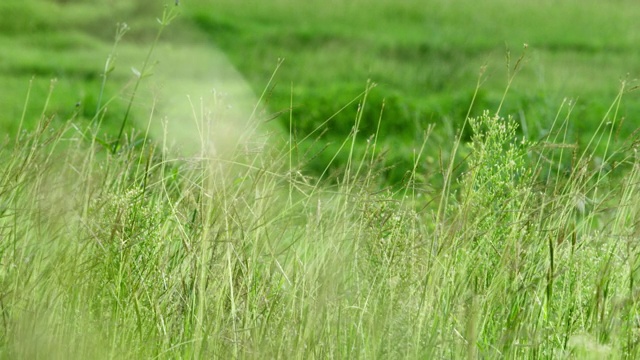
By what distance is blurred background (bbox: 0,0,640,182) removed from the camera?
10.0 metres

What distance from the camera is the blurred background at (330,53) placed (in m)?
10.0

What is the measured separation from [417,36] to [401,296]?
12.6 m

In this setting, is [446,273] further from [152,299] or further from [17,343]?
[17,343]

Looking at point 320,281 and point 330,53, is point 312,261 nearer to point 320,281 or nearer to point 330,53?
point 320,281

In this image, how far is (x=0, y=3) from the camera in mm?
14773

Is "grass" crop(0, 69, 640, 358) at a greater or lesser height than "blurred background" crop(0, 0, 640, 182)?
greater

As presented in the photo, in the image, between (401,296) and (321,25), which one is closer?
(401,296)

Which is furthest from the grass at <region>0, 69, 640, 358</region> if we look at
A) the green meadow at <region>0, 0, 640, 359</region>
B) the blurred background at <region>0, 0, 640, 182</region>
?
the blurred background at <region>0, 0, 640, 182</region>

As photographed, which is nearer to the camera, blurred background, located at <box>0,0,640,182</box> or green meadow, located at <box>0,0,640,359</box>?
green meadow, located at <box>0,0,640,359</box>

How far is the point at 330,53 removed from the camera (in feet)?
45.1

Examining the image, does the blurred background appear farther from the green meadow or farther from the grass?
the grass

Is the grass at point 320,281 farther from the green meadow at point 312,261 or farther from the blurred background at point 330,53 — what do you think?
the blurred background at point 330,53

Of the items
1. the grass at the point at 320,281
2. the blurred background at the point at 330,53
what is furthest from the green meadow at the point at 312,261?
the blurred background at the point at 330,53

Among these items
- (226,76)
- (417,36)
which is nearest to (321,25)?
(417,36)
